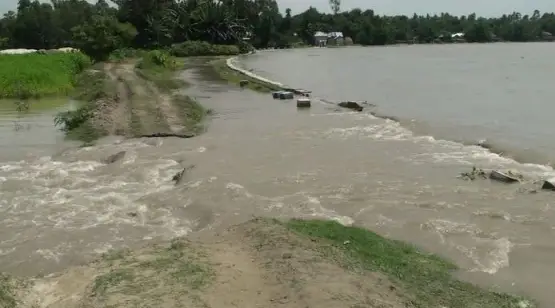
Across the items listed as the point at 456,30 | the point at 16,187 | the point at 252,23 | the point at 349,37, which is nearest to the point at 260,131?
the point at 16,187

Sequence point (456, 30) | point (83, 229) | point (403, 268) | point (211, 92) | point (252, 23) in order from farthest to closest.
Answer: point (456, 30) < point (252, 23) < point (211, 92) < point (83, 229) < point (403, 268)

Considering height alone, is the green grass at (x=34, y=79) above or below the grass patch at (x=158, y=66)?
above

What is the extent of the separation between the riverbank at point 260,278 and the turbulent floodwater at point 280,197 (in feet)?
4.90

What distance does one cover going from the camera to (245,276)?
7832mm

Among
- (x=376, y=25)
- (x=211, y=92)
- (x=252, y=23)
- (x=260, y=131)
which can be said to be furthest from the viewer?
(x=376, y=25)

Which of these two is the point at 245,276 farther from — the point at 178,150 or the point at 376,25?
the point at 376,25

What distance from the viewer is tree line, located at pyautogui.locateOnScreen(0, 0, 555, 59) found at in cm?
6388

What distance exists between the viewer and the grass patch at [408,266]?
7.85 meters

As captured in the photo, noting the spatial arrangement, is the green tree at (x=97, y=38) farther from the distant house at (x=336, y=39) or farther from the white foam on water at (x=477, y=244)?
the distant house at (x=336, y=39)

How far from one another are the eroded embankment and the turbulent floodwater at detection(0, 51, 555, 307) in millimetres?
1327

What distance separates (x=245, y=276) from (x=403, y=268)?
263cm

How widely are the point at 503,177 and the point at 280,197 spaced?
612 centimetres

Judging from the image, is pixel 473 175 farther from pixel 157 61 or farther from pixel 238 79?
pixel 157 61

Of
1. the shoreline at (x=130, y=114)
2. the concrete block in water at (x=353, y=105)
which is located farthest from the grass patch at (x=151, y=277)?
the concrete block in water at (x=353, y=105)
